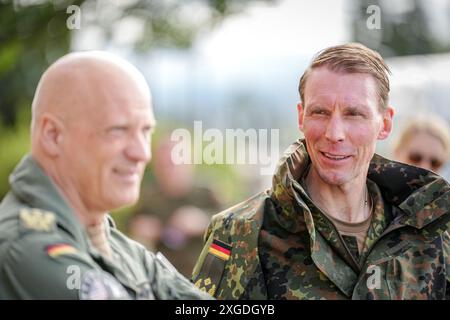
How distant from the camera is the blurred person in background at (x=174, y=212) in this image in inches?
221

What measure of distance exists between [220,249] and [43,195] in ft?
3.11

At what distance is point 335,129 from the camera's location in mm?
2877

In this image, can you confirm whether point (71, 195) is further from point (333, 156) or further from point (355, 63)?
point (355, 63)

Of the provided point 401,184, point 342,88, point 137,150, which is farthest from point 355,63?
point 137,150

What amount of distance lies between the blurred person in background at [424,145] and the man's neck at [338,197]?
2.04 m

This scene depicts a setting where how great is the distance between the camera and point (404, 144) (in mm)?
5227

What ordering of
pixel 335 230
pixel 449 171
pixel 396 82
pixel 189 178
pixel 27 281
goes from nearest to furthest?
pixel 27 281 < pixel 335 230 < pixel 189 178 < pixel 449 171 < pixel 396 82

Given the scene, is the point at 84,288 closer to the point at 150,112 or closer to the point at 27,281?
the point at 27,281

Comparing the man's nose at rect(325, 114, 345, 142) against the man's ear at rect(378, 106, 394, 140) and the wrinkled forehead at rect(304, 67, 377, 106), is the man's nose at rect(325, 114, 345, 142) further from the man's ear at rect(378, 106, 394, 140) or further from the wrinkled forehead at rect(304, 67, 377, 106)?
the man's ear at rect(378, 106, 394, 140)

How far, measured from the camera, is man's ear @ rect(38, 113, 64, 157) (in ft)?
7.26

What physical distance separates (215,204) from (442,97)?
399 centimetres

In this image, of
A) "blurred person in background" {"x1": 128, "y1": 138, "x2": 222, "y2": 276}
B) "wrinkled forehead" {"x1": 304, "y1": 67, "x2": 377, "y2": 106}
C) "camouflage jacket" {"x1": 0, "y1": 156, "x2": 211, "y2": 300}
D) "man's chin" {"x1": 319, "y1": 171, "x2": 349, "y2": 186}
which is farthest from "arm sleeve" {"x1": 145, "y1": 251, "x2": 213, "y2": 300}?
"blurred person in background" {"x1": 128, "y1": 138, "x2": 222, "y2": 276}

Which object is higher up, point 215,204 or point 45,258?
point 45,258
